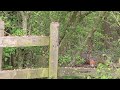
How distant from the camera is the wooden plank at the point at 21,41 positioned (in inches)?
222

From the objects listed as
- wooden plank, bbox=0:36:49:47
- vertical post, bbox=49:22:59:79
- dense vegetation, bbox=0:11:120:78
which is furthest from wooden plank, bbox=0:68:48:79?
dense vegetation, bbox=0:11:120:78

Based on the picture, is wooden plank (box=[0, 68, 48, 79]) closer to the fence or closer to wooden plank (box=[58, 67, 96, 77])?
the fence

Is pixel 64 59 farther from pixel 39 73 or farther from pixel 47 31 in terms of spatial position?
pixel 39 73

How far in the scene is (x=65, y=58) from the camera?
25.6 feet

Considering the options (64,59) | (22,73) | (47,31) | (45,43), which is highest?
(47,31)

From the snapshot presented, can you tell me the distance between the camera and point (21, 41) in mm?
5758

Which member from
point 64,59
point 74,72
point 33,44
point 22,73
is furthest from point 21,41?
point 64,59

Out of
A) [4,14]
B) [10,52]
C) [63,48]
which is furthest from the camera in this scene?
[63,48]

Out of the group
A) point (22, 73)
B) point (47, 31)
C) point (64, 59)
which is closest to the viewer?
point (22, 73)
